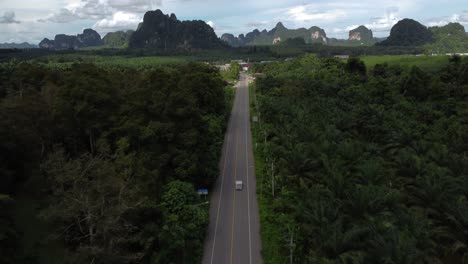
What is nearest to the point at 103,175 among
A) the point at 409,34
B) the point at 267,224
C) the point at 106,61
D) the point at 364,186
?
the point at 267,224

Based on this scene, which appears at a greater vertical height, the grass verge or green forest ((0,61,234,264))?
green forest ((0,61,234,264))

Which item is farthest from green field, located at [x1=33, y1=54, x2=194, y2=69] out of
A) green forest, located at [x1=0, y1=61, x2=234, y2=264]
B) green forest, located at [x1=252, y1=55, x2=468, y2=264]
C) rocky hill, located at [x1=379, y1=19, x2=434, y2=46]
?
rocky hill, located at [x1=379, y1=19, x2=434, y2=46]

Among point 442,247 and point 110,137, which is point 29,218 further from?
point 442,247

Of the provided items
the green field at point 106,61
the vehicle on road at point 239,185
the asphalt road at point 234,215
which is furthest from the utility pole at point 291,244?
the green field at point 106,61

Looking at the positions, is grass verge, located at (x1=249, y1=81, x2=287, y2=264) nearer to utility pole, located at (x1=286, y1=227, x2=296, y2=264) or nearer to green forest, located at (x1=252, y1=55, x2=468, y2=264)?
green forest, located at (x1=252, y1=55, x2=468, y2=264)

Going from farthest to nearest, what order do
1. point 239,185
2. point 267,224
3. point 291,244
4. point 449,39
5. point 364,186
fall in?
point 449,39 → point 239,185 → point 267,224 → point 364,186 → point 291,244

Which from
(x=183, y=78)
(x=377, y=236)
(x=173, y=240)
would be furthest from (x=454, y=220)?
Result: (x=183, y=78)

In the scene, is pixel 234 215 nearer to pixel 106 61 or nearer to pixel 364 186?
pixel 364 186
